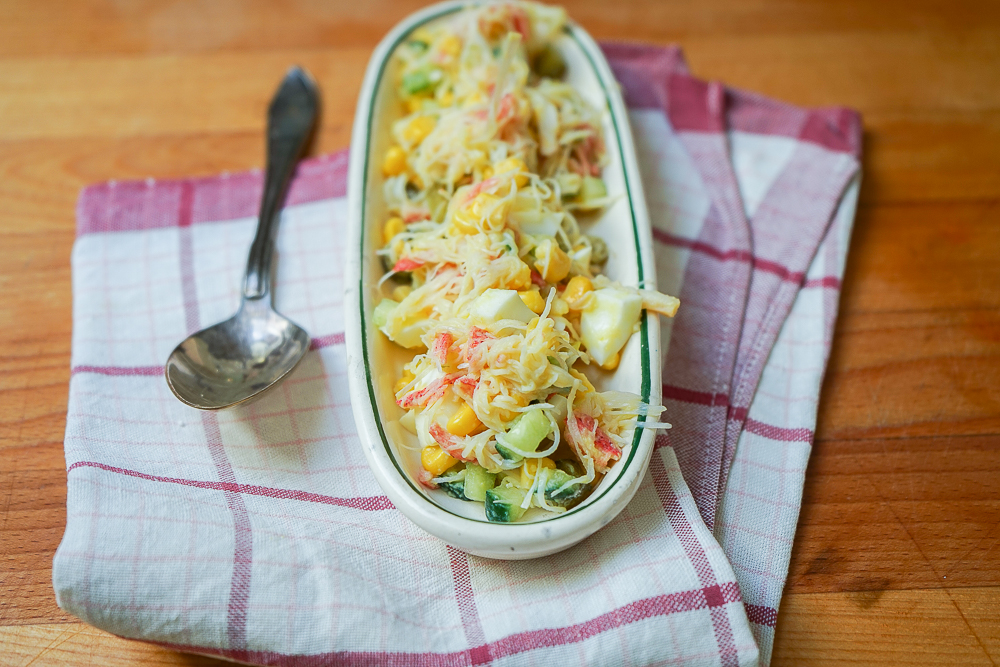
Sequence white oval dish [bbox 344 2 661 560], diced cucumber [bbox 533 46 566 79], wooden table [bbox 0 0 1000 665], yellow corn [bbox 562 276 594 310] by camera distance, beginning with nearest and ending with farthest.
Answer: white oval dish [bbox 344 2 661 560] → wooden table [bbox 0 0 1000 665] → yellow corn [bbox 562 276 594 310] → diced cucumber [bbox 533 46 566 79]

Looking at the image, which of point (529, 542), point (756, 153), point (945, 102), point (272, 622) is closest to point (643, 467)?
point (529, 542)

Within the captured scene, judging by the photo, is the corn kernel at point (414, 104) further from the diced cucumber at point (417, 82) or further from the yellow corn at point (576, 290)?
the yellow corn at point (576, 290)

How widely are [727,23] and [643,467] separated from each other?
2729 mm

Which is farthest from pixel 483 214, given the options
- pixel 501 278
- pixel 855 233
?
pixel 855 233

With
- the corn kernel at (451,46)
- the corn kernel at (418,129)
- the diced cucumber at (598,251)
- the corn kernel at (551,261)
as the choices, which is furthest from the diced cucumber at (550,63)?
the corn kernel at (551,261)

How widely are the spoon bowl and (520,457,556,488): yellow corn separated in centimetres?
83

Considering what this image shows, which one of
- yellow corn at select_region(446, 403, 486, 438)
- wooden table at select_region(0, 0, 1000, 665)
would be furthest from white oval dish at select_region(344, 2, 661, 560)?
wooden table at select_region(0, 0, 1000, 665)

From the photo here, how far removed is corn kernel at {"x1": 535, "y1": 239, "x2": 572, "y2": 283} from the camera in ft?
7.50

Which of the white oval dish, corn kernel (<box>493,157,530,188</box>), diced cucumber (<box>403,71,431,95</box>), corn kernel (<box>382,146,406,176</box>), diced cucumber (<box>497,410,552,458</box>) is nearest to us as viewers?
the white oval dish

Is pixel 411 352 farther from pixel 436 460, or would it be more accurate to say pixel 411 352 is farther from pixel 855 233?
pixel 855 233

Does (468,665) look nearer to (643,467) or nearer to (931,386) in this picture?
(643,467)

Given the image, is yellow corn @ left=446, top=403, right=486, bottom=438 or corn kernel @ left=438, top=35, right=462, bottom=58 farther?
corn kernel @ left=438, top=35, right=462, bottom=58

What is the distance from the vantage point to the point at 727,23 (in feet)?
12.6

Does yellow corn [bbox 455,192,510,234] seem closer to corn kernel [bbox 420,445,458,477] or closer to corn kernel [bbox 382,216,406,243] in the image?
corn kernel [bbox 382,216,406,243]
